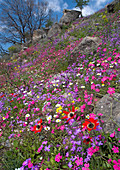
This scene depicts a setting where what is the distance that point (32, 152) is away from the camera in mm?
2133

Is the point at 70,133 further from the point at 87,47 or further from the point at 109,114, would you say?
the point at 87,47

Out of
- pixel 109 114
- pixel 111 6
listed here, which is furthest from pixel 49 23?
pixel 109 114

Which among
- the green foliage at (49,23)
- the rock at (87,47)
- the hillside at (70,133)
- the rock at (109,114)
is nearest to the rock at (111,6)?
the rock at (87,47)

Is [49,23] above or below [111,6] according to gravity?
above

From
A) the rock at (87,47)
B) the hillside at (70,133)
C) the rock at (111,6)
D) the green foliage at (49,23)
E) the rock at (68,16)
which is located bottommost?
the hillside at (70,133)

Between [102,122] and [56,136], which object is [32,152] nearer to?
[56,136]

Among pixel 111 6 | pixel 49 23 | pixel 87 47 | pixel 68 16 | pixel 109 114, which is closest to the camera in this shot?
pixel 109 114

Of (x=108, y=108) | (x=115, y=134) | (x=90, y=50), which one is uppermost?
(x=90, y=50)

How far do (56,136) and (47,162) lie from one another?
0.55 m

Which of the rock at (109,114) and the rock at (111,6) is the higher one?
the rock at (111,6)

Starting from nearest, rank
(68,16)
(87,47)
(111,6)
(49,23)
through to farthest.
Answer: (87,47)
(111,6)
(68,16)
(49,23)

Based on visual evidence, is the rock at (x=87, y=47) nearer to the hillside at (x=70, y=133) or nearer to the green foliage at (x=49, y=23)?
the hillside at (x=70, y=133)

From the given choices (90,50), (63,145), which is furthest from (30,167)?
(90,50)

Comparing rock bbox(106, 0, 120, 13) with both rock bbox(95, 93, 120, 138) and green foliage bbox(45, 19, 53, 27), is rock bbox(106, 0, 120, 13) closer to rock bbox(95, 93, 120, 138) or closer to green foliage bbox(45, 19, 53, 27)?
rock bbox(95, 93, 120, 138)
